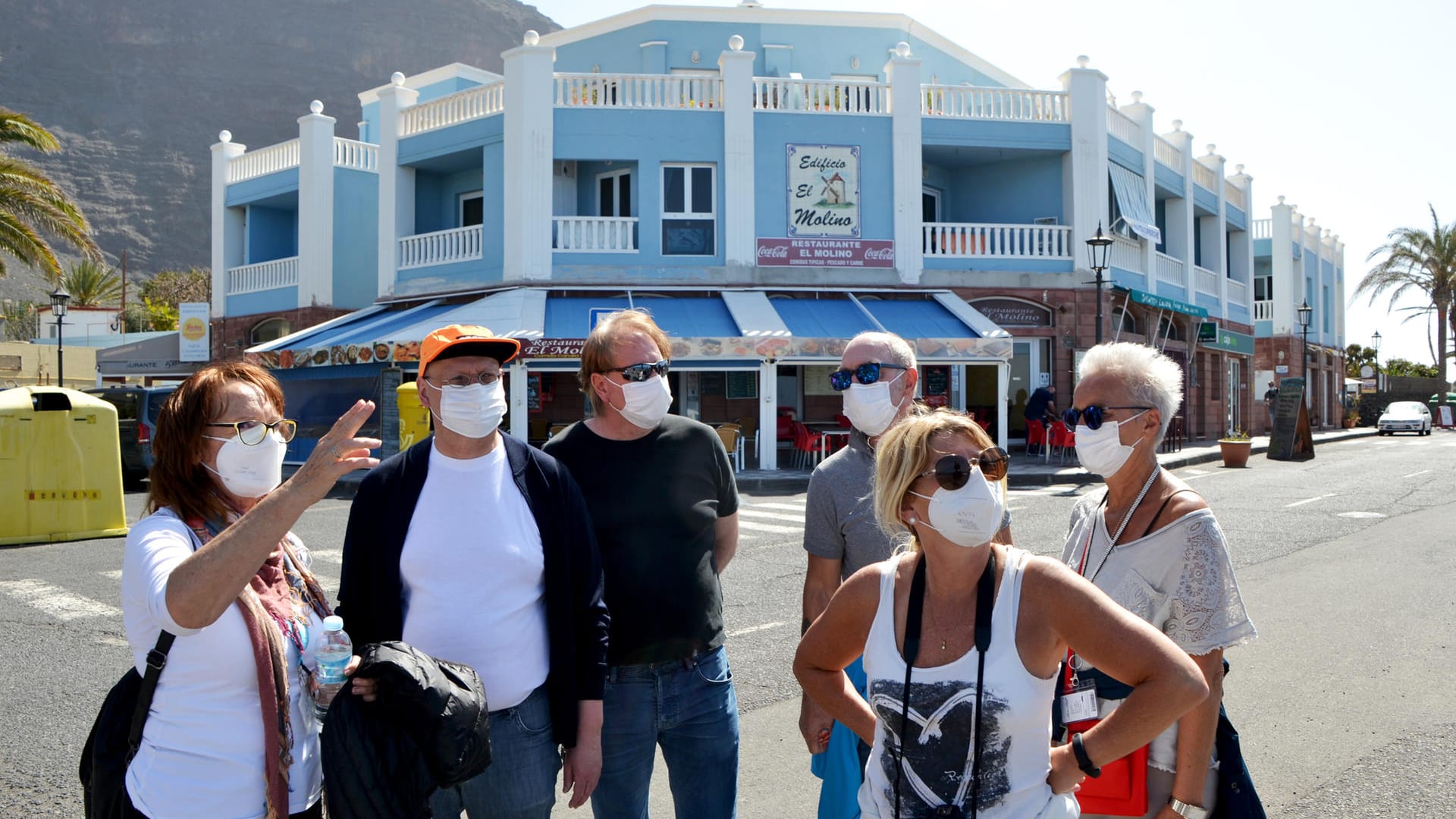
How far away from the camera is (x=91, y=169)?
10394cm

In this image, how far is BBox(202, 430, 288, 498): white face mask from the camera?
8.07 ft

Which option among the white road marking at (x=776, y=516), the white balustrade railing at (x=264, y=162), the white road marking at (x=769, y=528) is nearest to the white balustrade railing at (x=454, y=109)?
the white balustrade railing at (x=264, y=162)

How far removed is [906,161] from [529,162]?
7764mm

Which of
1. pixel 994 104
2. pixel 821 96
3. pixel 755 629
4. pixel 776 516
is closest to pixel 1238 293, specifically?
pixel 994 104

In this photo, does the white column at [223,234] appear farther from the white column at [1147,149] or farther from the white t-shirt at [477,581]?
the white t-shirt at [477,581]

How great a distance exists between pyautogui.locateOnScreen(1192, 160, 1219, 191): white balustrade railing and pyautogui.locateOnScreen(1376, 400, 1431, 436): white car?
543 inches

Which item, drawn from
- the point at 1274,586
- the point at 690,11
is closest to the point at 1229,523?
the point at 1274,586

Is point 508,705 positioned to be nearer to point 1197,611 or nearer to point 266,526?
point 266,526

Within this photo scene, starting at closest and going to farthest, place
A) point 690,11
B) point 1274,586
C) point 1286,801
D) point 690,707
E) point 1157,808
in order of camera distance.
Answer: point 1157,808
point 690,707
point 1286,801
point 1274,586
point 690,11

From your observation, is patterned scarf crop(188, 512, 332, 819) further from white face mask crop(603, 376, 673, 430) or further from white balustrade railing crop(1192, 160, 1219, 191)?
white balustrade railing crop(1192, 160, 1219, 191)

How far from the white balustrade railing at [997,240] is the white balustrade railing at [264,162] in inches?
625

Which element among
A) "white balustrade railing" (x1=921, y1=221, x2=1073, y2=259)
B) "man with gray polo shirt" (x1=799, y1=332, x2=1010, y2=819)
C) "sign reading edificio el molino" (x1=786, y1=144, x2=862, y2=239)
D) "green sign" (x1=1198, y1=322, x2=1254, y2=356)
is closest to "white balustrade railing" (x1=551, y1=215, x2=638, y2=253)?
"sign reading edificio el molino" (x1=786, y1=144, x2=862, y2=239)

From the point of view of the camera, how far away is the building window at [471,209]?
943 inches

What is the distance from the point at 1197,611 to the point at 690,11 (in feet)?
83.3
